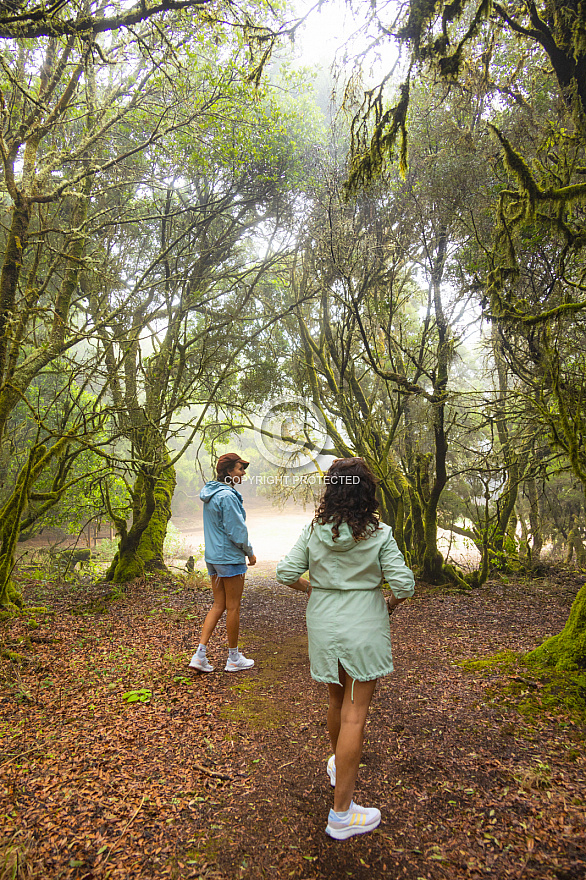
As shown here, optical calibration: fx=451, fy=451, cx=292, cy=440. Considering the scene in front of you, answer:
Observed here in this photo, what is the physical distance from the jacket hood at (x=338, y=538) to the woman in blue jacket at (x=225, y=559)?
5.68 feet

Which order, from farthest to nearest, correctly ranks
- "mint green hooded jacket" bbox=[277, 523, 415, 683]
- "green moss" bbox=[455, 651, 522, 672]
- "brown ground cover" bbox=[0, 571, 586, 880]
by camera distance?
"green moss" bbox=[455, 651, 522, 672], "mint green hooded jacket" bbox=[277, 523, 415, 683], "brown ground cover" bbox=[0, 571, 586, 880]

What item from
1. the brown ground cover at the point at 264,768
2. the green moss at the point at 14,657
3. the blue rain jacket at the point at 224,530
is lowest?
the green moss at the point at 14,657

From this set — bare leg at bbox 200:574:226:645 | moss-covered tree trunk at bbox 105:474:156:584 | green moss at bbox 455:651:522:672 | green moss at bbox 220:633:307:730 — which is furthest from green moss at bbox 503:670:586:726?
moss-covered tree trunk at bbox 105:474:156:584

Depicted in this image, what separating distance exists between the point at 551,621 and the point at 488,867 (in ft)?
13.6

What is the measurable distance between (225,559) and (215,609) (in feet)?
1.63

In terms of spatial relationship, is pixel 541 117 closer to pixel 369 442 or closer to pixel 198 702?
pixel 369 442

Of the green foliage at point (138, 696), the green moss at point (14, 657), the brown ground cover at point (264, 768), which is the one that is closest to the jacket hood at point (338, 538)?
the brown ground cover at point (264, 768)

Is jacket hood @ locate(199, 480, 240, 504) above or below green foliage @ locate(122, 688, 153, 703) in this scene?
above

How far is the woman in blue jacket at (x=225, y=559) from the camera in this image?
163 inches

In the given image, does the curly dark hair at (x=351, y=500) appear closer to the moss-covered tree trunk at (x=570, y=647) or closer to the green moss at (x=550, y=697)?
the green moss at (x=550, y=697)

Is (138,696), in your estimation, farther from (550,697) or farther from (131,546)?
(131,546)

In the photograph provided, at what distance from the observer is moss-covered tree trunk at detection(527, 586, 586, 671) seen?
339 centimetres

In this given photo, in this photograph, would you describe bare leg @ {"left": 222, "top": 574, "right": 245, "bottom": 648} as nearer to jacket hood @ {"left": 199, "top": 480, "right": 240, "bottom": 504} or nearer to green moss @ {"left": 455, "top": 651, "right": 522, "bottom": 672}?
jacket hood @ {"left": 199, "top": 480, "right": 240, "bottom": 504}

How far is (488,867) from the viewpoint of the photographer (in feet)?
6.25
